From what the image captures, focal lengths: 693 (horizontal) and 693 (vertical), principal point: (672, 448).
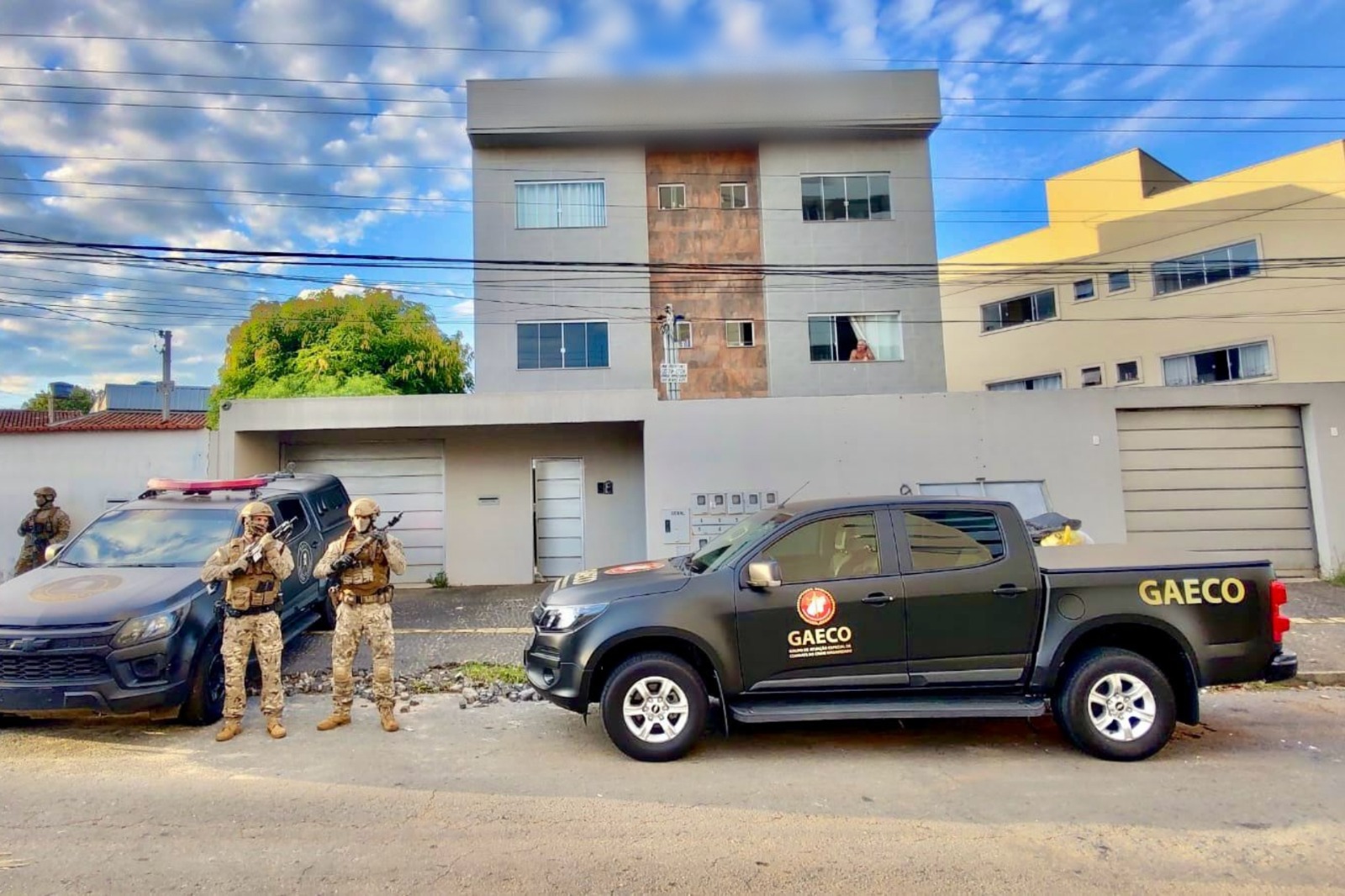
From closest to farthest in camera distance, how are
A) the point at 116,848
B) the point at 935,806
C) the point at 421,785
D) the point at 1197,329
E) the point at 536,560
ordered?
the point at 116,848, the point at 935,806, the point at 421,785, the point at 536,560, the point at 1197,329

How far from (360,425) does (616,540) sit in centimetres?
462

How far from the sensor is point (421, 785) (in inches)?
170

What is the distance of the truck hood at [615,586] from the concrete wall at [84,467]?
8832 mm

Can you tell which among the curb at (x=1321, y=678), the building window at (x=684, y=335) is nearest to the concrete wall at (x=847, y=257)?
the building window at (x=684, y=335)

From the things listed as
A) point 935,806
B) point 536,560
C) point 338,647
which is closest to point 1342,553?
point 935,806

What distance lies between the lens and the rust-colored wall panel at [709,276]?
18.0m

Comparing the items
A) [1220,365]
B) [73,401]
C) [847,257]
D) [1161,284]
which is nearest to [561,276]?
[847,257]

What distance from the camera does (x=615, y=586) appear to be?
4.85 metres

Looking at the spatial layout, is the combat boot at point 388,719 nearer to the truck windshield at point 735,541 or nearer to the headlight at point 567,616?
the headlight at point 567,616

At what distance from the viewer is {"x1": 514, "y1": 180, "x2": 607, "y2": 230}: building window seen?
1784 cm

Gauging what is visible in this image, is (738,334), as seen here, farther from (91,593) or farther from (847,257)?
(91,593)

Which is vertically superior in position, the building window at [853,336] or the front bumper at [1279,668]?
the building window at [853,336]

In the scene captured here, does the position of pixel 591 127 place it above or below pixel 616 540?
above

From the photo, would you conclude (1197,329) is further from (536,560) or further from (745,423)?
(536,560)
